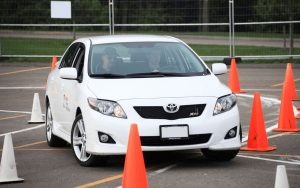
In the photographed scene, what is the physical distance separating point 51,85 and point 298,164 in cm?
401

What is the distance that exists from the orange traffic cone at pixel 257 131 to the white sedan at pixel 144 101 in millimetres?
695

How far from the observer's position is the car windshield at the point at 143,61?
11062mm

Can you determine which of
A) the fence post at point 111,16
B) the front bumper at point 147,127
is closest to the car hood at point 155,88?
the front bumper at point 147,127

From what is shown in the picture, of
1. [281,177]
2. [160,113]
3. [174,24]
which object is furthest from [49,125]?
[174,24]

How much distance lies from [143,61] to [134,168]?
367cm

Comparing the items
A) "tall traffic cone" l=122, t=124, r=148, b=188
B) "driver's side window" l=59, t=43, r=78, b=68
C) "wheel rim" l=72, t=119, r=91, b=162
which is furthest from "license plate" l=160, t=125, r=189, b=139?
"driver's side window" l=59, t=43, r=78, b=68

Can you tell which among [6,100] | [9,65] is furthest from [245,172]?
[9,65]

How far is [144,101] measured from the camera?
10.0 meters

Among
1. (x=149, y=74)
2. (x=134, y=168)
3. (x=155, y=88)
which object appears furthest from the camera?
(x=149, y=74)

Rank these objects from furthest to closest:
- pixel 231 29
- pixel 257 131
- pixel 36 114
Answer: pixel 231 29 → pixel 36 114 → pixel 257 131

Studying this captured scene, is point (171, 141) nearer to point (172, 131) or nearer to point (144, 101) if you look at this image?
point (172, 131)

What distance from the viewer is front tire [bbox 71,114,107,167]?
10.3 m

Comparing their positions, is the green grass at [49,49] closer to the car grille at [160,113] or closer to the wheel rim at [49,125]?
the wheel rim at [49,125]

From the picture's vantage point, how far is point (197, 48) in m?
31.4
